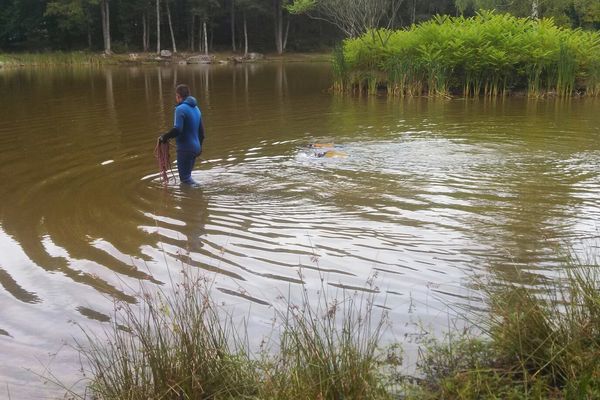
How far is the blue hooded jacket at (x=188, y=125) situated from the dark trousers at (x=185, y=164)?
6cm

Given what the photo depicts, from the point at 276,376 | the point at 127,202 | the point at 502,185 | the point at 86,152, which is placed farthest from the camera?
the point at 86,152

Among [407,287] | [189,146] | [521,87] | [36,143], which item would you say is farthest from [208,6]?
[407,287]

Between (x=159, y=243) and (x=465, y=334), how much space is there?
355cm

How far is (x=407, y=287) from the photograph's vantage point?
5031 mm

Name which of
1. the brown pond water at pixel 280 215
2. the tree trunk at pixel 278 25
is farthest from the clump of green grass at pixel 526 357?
A: the tree trunk at pixel 278 25

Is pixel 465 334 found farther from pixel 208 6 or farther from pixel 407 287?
pixel 208 6

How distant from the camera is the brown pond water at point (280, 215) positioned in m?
4.94

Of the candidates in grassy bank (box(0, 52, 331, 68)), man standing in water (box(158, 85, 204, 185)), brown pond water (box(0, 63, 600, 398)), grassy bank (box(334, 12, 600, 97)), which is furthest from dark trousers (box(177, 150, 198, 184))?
grassy bank (box(0, 52, 331, 68))

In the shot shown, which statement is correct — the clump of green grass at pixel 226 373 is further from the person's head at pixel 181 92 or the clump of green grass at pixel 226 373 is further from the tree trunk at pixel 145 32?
the tree trunk at pixel 145 32

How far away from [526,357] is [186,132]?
656 centimetres

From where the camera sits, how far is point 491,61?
20375mm

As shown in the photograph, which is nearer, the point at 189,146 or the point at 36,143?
the point at 189,146

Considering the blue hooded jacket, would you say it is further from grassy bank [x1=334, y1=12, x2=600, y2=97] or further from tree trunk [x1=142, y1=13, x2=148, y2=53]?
tree trunk [x1=142, y1=13, x2=148, y2=53]

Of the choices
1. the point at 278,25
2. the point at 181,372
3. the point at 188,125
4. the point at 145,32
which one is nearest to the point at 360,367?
the point at 181,372
